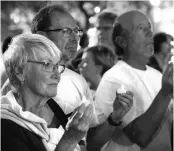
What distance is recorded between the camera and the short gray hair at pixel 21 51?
2459 millimetres

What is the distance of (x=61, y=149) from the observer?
2328 mm

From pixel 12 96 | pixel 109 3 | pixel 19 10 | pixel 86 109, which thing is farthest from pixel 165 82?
pixel 19 10

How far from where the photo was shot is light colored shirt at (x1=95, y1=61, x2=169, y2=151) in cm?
325

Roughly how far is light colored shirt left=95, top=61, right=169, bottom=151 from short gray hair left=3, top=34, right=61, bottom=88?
33.5 inches

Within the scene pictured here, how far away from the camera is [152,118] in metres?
3.05

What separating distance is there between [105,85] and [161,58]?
2.82 m

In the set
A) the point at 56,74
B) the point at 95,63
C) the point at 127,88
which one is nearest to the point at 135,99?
the point at 127,88

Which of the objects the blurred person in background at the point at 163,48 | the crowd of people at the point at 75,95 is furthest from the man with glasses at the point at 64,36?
the blurred person in background at the point at 163,48

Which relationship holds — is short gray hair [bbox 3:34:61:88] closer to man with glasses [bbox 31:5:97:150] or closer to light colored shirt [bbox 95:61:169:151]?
man with glasses [bbox 31:5:97:150]

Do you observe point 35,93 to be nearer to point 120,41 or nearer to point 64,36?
point 64,36

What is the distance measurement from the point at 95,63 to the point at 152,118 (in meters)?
1.78

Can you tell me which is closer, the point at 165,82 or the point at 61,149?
the point at 61,149

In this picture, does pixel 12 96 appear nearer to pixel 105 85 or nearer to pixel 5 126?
pixel 5 126

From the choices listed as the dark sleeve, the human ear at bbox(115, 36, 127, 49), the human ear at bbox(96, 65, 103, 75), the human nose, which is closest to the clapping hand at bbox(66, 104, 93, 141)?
the dark sleeve
